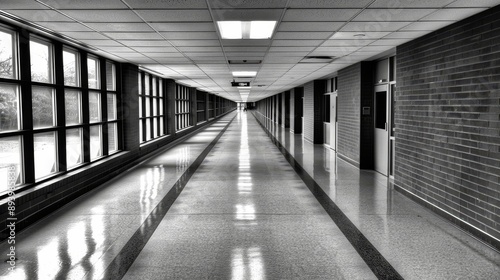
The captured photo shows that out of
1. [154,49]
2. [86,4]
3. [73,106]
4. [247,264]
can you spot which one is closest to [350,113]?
[154,49]

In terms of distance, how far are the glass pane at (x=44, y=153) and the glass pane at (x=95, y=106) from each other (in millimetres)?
1754

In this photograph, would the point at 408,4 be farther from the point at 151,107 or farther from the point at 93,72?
the point at 151,107

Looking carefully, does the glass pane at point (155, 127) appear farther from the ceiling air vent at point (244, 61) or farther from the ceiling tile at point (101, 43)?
the ceiling tile at point (101, 43)

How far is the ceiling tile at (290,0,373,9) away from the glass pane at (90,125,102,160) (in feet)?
16.4

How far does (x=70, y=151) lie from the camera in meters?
6.44

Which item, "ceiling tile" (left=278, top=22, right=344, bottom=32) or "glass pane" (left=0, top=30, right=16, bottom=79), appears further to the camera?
"ceiling tile" (left=278, top=22, right=344, bottom=32)

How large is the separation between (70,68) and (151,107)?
5812mm

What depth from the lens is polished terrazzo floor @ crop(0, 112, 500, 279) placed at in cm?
326

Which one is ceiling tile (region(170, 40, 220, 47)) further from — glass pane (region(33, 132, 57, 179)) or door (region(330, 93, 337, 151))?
door (region(330, 93, 337, 151))

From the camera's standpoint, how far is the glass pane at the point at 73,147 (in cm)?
634

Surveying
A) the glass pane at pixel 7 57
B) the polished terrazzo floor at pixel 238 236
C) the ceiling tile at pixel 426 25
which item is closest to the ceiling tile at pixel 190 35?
the glass pane at pixel 7 57

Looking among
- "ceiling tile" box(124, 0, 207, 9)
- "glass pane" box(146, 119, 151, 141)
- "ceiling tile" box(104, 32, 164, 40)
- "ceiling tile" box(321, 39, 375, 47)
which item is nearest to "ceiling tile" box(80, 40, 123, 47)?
"ceiling tile" box(104, 32, 164, 40)

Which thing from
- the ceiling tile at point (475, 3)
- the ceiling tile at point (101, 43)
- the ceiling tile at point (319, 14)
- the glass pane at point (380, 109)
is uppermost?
the ceiling tile at point (101, 43)

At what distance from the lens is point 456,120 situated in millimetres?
4645
